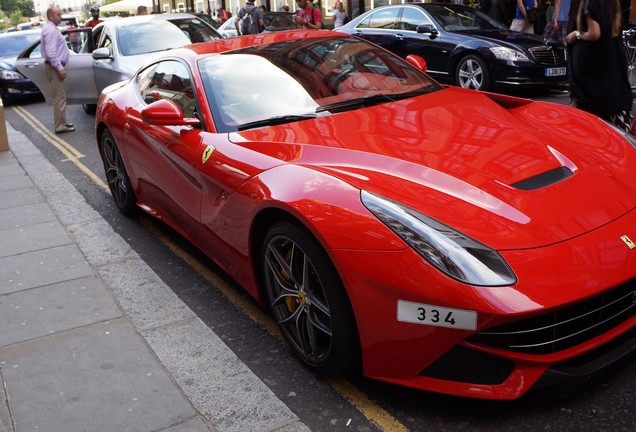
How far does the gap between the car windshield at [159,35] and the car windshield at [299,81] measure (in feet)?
20.1

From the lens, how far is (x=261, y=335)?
12.6 ft

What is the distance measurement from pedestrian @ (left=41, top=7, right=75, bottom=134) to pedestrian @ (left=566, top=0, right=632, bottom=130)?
7.80 metres

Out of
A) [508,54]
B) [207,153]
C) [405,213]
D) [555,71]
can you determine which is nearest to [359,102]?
[207,153]

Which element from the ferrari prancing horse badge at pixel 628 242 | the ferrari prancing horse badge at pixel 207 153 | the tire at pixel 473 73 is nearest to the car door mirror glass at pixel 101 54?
the tire at pixel 473 73

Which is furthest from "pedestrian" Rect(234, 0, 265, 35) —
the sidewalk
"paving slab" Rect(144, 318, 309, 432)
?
"paving slab" Rect(144, 318, 309, 432)

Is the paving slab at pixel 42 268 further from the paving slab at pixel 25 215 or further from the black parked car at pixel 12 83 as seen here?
the black parked car at pixel 12 83

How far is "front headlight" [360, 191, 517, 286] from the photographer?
8.71 ft

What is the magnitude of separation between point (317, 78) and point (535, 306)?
231 centimetres

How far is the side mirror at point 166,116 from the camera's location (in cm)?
418

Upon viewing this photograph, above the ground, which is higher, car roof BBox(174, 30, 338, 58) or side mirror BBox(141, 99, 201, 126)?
car roof BBox(174, 30, 338, 58)

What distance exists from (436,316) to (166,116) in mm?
2245

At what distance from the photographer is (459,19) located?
1208 centimetres

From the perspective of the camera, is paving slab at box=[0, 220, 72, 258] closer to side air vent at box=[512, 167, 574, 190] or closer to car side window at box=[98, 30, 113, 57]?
side air vent at box=[512, 167, 574, 190]

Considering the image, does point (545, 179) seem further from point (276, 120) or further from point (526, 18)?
point (526, 18)
